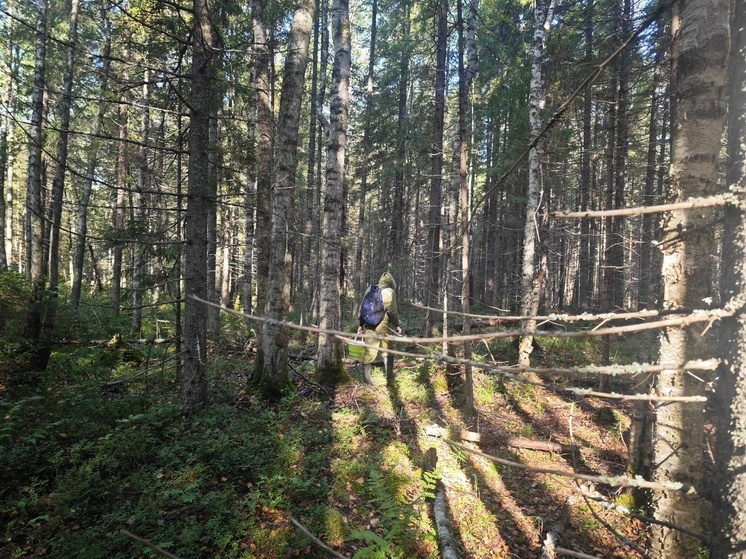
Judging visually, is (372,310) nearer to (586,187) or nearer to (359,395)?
(359,395)

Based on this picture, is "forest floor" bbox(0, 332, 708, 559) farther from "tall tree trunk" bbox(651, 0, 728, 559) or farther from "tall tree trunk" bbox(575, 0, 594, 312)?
"tall tree trunk" bbox(575, 0, 594, 312)

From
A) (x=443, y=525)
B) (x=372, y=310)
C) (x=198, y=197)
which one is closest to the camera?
(x=443, y=525)

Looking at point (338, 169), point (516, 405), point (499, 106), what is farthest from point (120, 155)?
point (516, 405)

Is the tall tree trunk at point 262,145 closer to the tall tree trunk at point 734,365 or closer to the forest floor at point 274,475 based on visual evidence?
the forest floor at point 274,475

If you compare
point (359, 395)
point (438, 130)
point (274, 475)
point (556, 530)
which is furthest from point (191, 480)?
point (438, 130)

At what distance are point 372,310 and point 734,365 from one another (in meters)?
6.43

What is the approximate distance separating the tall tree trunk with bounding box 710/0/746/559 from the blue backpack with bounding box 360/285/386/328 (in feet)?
20.7

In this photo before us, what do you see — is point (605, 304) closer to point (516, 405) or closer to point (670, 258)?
point (516, 405)

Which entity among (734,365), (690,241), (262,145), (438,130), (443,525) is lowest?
(443,525)

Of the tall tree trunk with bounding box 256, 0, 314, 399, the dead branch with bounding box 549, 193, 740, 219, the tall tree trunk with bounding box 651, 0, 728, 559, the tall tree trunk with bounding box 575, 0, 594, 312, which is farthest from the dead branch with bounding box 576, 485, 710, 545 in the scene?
the tall tree trunk with bounding box 575, 0, 594, 312

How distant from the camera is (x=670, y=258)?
1.83 metres

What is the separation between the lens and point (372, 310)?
24.4 ft

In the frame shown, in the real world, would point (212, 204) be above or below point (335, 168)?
below

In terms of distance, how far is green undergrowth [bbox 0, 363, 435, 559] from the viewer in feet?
12.2
